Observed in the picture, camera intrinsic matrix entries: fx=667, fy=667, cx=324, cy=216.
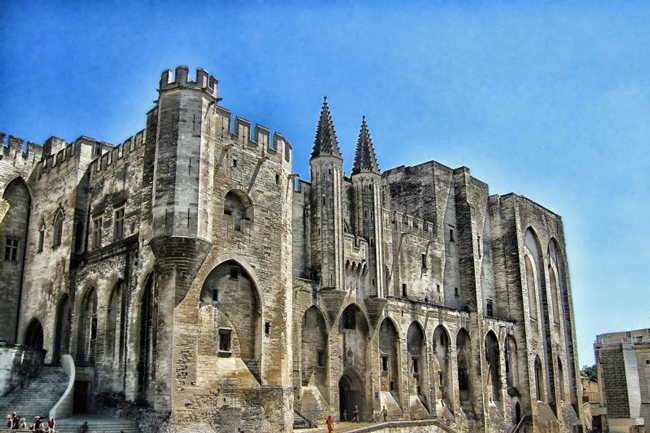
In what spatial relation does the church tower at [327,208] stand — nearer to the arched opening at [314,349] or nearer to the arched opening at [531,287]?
the arched opening at [314,349]

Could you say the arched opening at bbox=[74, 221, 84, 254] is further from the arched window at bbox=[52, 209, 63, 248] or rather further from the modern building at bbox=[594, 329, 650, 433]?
the modern building at bbox=[594, 329, 650, 433]

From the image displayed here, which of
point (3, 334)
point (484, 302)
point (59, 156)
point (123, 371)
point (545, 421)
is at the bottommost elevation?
point (545, 421)

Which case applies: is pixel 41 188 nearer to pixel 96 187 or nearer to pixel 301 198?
pixel 96 187

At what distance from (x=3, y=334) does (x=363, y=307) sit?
18.8 metres

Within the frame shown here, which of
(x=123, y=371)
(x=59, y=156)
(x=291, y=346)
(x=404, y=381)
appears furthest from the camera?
(x=404, y=381)

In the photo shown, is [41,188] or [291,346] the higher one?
[41,188]

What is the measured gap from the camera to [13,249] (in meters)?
35.3

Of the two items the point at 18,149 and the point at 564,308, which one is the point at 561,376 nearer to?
the point at 564,308

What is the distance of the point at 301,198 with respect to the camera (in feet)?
117

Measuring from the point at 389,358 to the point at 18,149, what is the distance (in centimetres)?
2369

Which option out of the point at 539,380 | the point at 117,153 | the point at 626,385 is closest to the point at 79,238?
the point at 117,153

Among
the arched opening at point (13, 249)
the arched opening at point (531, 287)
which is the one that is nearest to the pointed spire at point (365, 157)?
the arched opening at point (13, 249)

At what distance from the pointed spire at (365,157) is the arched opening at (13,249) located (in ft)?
60.5

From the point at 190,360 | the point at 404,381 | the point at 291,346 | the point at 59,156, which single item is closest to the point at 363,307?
the point at 404,381
